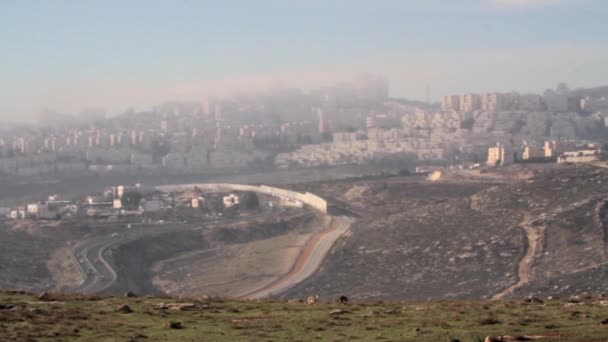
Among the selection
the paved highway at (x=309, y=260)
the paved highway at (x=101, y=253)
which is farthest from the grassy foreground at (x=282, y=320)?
the paved highway at (x=101, y=253)

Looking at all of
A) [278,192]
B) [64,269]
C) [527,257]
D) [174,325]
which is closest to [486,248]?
[527,257]

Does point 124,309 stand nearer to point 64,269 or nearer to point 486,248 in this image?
point 486,248

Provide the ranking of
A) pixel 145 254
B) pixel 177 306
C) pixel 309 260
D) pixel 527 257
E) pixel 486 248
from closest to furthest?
pixel 177 306, pixel 527 257, pixel 486 248, pixel 309 260, pixel 145 254

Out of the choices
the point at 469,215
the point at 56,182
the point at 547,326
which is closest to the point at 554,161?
the point at 469,215

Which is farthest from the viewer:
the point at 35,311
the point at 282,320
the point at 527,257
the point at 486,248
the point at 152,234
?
the point at 152,234

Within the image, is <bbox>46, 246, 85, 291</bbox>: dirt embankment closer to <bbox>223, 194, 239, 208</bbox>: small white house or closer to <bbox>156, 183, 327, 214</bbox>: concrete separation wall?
<bbox>156, 183, 327, 214</bbox>: concrete separation wall
